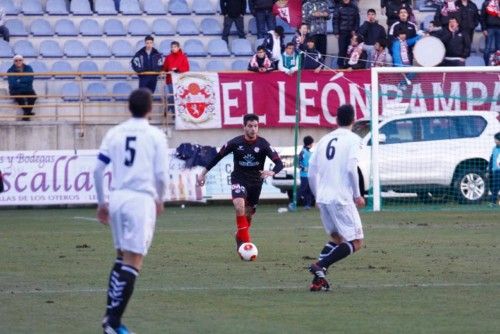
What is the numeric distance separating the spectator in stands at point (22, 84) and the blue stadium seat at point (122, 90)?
6.65 feet

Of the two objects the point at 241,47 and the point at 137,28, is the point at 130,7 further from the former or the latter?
the point at 241,47

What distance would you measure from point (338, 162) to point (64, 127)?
18155 mm

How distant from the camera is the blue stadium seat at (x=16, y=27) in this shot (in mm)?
31656

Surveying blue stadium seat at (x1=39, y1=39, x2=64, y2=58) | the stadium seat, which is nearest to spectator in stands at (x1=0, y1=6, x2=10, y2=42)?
blue stadium seat at (x1=39, y1=39, x2=64, y2=58)

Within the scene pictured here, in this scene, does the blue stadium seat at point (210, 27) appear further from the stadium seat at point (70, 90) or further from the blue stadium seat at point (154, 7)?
the stadium seat at point (70, 90)

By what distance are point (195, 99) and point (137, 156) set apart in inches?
810

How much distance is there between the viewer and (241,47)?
3177 cm

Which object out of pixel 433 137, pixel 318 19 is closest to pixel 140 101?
pixel 433 137

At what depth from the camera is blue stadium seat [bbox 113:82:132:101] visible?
30109 mm

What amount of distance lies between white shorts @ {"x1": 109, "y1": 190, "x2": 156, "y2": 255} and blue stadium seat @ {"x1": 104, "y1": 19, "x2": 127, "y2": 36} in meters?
23.0

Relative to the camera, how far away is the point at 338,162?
12188 millimetres

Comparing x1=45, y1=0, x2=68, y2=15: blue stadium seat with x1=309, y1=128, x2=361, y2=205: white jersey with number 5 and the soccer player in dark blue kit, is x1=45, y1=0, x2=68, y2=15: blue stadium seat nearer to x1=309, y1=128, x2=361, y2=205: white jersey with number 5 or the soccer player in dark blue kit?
the soccer player in dark blue kit

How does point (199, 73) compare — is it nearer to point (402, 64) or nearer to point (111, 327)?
point (402, 64)

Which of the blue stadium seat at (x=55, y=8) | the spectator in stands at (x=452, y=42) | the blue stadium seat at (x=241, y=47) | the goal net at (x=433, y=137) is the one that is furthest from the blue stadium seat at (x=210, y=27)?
the goal net at (x=433, y=137)
